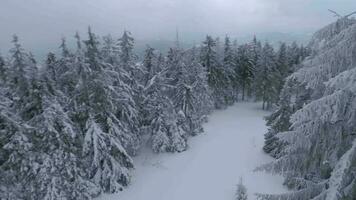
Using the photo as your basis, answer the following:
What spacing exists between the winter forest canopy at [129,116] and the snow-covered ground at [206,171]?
4.31 ft

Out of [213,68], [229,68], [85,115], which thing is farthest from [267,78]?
[85,115]

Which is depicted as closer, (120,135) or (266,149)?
(120,135)

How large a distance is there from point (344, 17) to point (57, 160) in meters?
17.2

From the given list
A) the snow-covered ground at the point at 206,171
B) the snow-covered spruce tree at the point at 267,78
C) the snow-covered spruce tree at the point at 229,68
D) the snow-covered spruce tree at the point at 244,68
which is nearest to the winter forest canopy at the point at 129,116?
the snow-covered spruce tree at the point at 267,78

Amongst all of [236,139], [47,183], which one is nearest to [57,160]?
[47,183]

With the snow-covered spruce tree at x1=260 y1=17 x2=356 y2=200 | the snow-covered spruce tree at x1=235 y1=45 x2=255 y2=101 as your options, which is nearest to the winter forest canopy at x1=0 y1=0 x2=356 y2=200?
the snow-covered spruce tree at x1=260 y1=17 x2=356 y2=200

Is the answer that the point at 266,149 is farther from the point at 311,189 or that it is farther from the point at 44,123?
the point at 311,189

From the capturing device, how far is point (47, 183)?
18531 millimetres

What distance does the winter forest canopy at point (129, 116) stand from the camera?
633cm

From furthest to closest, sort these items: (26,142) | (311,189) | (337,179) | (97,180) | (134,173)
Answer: (134,173) → (97,180) → (26,142) → (311,189) → (337,179)

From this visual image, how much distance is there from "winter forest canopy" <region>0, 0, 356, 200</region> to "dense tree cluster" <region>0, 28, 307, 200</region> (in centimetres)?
8

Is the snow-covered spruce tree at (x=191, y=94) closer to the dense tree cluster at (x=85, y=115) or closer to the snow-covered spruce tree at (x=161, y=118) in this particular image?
the dense tree cluster at (x=85, y=115)

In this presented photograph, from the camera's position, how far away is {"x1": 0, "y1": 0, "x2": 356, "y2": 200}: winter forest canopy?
20.8 feet

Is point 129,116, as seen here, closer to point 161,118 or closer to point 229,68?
point 161,118
